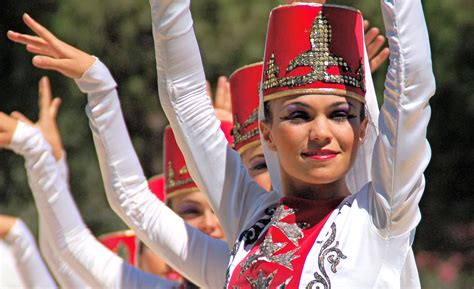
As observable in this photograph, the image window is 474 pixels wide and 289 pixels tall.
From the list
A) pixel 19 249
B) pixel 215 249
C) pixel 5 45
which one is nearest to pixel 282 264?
pixel 215 249

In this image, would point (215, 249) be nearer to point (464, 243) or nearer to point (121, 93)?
point (464, 243)

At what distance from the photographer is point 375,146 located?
4.42 m

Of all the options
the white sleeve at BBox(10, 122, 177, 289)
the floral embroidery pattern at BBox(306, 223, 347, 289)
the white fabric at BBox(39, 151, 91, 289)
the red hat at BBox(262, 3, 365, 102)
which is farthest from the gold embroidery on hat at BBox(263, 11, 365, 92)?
the white fabric at BBox(39, 151, 91, 289)

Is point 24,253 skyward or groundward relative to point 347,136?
groundward

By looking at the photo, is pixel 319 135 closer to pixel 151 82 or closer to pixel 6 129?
pixel 6 129

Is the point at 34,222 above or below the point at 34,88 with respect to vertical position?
below

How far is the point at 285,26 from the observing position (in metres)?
4.62

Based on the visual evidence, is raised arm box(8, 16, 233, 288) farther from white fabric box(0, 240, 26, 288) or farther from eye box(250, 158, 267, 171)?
white fabric box(0, 240, 26, 288)

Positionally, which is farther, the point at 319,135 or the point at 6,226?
the point at 6,226

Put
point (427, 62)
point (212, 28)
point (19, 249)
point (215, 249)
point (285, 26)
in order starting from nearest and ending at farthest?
point (427, 62) → point (285, 26) → point (215, 249) → point (19, 249) → point (212, 28)

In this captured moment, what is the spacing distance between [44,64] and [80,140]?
30.3ft

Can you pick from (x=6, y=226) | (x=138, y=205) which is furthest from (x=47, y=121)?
(x=138, y=205)

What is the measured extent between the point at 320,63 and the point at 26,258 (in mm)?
2327

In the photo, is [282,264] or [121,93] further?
[121,93]
